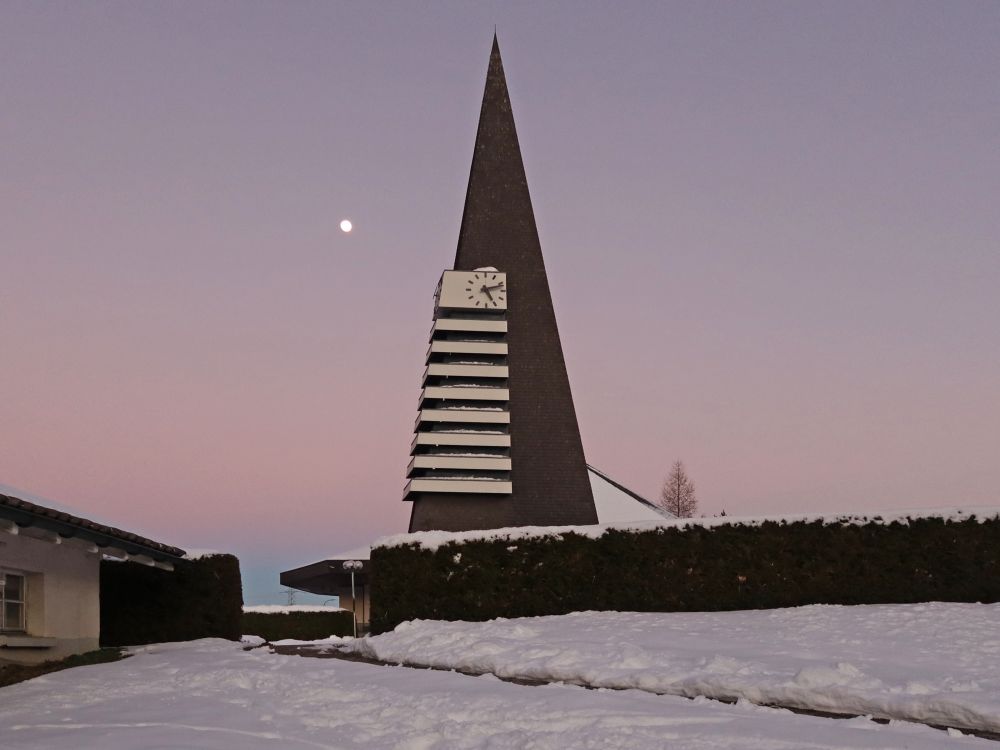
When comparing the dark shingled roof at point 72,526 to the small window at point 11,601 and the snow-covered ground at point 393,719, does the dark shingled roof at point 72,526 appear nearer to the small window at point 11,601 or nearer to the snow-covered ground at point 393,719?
the small window at point 11,601

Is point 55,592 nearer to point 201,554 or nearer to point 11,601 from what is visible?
point 11,601

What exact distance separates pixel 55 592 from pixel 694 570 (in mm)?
13182

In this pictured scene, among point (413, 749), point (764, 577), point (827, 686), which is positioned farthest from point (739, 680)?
point (764, 577)

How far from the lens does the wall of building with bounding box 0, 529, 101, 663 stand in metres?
17.7

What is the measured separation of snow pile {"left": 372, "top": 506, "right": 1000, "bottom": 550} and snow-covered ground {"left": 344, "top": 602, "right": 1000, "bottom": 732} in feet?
6.19

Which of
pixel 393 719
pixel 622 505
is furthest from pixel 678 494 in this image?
pixel 393 719

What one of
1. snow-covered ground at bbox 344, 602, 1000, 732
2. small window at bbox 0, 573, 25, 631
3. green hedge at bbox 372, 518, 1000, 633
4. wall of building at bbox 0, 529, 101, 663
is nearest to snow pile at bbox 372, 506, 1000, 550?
green hedge at bbox 372, 518, 1000, 633

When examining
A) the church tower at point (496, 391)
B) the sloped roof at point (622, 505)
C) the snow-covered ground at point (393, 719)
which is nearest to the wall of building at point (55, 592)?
the snow-covered ground at point (393, 719)

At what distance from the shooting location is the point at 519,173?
4116 centimetres

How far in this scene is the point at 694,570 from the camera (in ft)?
72.2

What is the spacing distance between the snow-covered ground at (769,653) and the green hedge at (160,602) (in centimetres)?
617

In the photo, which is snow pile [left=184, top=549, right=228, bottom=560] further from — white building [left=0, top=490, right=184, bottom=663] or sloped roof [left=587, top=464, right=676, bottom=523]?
sloped roof [left=587, top=464, right=676, bottom=523]

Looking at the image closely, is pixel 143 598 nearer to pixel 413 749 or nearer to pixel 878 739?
pixel 413 749

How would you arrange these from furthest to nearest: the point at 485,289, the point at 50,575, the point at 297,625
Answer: the point at 297,625 < the point at 485,289 < the point at 50,575
